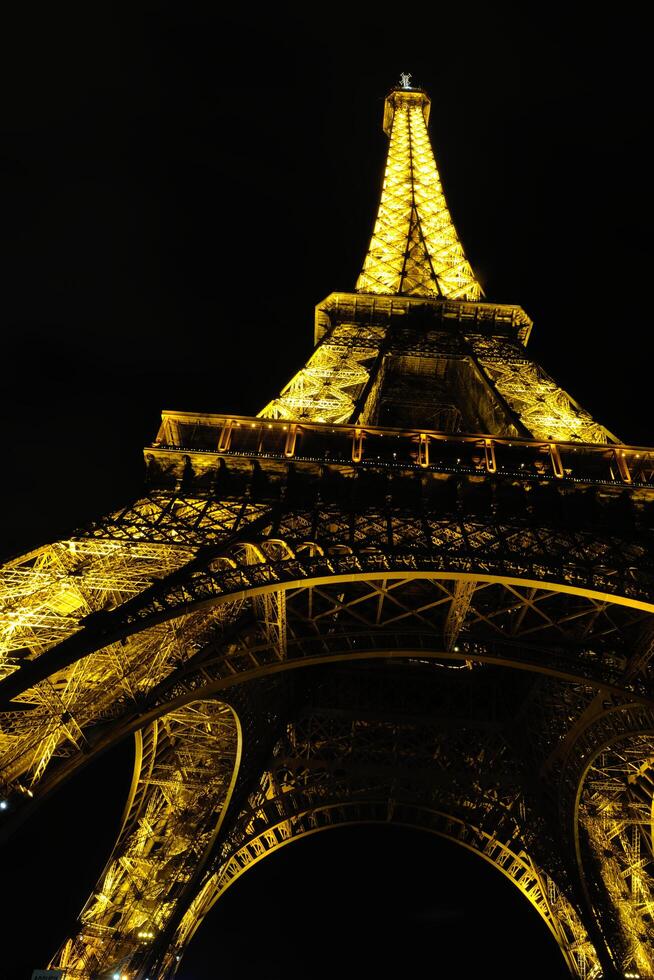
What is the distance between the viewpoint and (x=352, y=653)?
1227 cm

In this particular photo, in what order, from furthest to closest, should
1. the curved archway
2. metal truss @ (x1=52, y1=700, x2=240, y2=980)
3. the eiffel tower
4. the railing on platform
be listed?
the curved archway
the railing on platform
metal truss @ (x1=52, y1=700, x2=240, y2=980)
the eiffel tower

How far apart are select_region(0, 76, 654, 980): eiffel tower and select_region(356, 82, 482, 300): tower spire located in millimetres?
9428

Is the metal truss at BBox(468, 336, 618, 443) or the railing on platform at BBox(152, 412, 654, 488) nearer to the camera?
the railing on platform at BBox(152, 412, 654, 488)

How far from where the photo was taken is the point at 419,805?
1908 centimetres

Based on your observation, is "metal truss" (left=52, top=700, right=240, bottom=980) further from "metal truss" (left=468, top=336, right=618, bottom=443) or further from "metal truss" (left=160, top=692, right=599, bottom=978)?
"metal truss" (left=468, top=336, right=618, bottom=443)

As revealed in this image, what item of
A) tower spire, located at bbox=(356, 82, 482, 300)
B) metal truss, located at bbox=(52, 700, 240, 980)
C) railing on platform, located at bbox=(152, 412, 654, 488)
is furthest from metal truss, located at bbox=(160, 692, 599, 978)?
tower spire, located at bbox=(356, 82, 482, 300)

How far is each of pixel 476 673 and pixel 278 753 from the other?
7601 mm

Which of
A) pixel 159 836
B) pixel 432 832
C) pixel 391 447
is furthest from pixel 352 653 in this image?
pixel 432 832

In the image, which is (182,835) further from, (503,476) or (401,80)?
(401,80)

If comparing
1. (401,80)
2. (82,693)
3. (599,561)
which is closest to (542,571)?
(599,561)

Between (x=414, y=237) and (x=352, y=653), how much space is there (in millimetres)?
29572

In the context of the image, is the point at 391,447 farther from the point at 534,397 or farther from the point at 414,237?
the point at 414,237

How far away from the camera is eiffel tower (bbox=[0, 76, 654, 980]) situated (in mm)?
9797

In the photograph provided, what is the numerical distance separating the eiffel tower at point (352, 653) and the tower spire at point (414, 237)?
30.9ft
